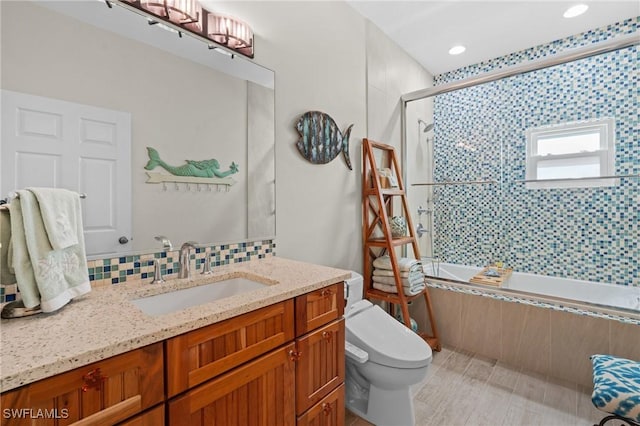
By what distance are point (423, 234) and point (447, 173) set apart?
73 cm

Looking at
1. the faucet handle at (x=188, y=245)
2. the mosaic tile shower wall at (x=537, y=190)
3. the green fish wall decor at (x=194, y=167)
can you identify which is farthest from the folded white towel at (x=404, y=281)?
the faucet handle at (x=188, y=245)

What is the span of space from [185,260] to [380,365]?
3.62 ft

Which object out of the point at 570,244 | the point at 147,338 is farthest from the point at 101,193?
the point at 570,244

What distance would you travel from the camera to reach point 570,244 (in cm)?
270

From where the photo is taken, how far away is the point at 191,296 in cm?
127

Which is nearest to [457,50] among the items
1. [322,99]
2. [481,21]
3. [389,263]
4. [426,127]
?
[481,21]

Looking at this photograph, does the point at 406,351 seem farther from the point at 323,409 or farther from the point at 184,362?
the point at 184,362

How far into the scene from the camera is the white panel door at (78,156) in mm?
965

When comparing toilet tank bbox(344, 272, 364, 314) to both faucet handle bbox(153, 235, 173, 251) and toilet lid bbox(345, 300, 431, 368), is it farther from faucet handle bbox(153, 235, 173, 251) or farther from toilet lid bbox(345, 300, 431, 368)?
faucet handle bbox(153, 235, 173, 251)

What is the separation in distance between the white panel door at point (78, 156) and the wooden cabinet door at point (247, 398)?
68cm

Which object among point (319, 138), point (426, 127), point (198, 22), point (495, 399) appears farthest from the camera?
point (426, 127)

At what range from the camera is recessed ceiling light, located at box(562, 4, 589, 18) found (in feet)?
7.79

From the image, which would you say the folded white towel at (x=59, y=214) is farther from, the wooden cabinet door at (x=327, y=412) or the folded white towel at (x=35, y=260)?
the wooden cabinet door at (x=327, y=412)

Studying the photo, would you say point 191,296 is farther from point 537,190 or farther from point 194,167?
point 537,190
